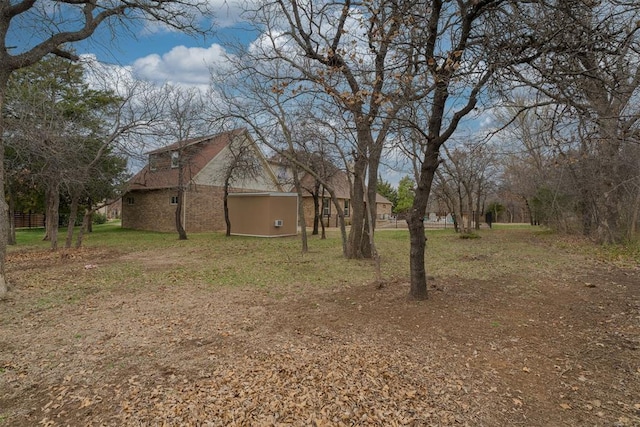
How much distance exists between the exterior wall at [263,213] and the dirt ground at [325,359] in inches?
514

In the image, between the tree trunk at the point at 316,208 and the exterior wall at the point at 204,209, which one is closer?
the tree trunk at the point at 316,208

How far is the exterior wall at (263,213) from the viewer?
19094mm

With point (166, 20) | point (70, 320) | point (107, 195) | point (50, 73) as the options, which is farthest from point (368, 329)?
point (107, 195)

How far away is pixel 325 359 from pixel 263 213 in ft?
52.7

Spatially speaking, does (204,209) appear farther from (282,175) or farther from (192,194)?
(282,175)

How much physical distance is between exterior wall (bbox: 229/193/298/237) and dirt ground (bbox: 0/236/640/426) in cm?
1305

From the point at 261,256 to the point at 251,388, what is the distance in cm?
844

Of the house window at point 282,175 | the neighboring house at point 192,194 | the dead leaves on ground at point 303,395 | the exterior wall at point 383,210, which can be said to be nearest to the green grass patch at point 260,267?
the dead leaves on ground at point 303,395

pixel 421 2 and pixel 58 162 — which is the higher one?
pixel 421 2

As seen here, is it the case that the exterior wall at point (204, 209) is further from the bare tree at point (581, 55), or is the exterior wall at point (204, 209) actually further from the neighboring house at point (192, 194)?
the bare tree at point (581, 55)

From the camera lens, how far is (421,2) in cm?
471

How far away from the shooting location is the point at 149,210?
22062 millimetres

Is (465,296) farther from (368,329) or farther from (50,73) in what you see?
(50,73)

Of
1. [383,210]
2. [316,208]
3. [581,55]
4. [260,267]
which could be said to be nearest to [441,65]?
[581,55]
